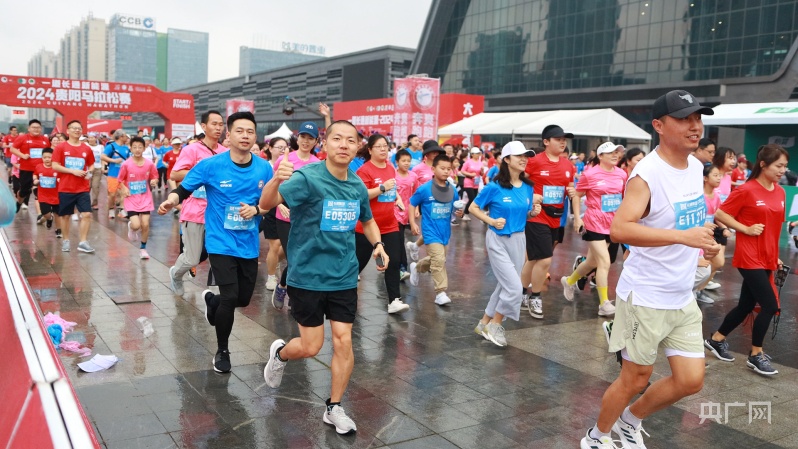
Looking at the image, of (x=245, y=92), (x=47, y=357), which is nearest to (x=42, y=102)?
(x=47, y=357)

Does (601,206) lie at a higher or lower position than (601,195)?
lower

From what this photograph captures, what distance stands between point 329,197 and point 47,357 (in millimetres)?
2694

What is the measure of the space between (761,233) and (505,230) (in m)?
2.11

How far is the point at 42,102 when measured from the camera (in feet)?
116

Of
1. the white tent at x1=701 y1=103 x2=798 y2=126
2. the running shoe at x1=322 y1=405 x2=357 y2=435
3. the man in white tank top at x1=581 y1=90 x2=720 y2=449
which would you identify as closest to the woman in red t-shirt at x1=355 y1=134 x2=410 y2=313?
the running shoe at x1=322 y1=405 x2=357 y2=435

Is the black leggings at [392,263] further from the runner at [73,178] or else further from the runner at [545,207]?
the runner at [73,178]

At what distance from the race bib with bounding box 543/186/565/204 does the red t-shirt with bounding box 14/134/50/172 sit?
10.7 meters

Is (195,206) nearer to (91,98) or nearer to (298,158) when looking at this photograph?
(298,158)

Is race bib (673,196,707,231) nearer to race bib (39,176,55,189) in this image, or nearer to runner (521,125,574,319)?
runner (521,125,574,319)

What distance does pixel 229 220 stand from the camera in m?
5.20

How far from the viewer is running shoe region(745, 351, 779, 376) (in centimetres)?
559

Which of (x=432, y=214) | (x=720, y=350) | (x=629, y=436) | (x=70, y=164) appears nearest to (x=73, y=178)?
(x=70, y=164)

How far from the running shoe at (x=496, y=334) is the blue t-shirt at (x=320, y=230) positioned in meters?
2.27

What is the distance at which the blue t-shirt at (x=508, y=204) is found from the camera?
634 centimetres
